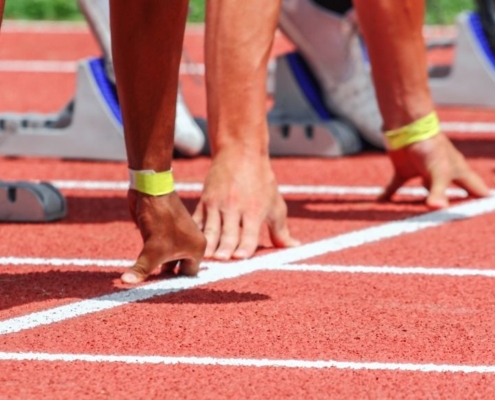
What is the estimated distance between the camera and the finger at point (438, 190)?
4480 mm

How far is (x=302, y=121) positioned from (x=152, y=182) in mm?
2772

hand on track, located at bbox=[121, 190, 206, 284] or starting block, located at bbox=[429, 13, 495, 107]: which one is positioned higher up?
hand on track, located at bbox=[121, 190, 206, 284]

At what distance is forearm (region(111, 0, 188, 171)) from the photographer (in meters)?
3.15

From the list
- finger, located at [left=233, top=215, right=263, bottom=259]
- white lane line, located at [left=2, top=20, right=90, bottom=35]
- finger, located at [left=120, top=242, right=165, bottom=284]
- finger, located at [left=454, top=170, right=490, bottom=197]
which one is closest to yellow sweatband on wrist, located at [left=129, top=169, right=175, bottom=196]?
finger, located at [left=120, top=242, right=165, bottom=284]

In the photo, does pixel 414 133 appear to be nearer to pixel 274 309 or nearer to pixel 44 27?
pixel 274 309

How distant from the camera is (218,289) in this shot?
332 centimetres

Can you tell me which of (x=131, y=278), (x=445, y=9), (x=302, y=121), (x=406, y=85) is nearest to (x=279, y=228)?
(x=131, y=278)

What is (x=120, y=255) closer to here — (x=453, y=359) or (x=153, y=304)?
(x=153, y=304)

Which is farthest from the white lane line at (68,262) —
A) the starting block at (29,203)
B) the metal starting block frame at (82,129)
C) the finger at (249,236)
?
the metal starting block frame at (82,129)

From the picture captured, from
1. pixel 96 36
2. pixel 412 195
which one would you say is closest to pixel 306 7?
pixel 96 36

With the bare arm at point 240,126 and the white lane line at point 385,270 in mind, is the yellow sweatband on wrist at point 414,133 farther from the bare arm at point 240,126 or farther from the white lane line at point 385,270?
the white lane line at point 385,270

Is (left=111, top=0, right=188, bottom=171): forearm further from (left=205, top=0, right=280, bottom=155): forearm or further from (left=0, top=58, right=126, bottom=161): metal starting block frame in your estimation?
(left=0, top=58, right=126, bottom=161): metal starting block frame

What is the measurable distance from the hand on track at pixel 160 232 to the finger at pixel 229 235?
375 millimetres

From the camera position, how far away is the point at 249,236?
149 inches
